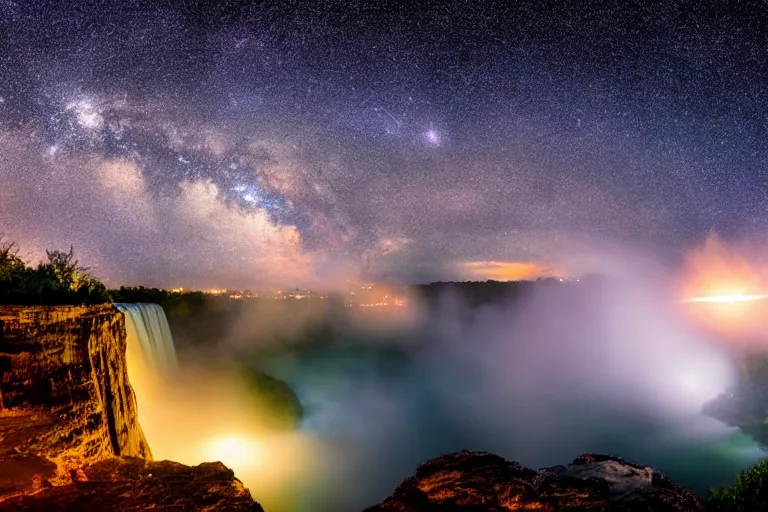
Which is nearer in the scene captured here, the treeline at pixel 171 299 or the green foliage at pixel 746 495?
the green foliage at pixel 746 495

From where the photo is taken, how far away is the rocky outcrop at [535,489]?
746cm

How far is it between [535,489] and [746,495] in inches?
150

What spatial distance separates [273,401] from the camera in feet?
115

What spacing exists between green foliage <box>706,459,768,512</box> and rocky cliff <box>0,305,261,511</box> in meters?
9.29

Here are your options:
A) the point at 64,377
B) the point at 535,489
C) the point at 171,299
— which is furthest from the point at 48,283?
the point at 171,299

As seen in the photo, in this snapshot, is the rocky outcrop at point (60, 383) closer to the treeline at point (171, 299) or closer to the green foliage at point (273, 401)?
the green foliage at point (273, 401)

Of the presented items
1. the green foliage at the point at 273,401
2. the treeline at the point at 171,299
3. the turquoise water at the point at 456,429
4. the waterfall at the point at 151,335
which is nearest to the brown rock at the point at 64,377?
the waterfall at the point at 151,335

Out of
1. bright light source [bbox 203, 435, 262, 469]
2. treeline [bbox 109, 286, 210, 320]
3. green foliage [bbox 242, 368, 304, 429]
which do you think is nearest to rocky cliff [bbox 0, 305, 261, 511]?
bright light source [bbox 203, 435, 262, 469]

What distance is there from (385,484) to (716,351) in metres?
44.7

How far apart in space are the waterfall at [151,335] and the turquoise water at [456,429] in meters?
12.2

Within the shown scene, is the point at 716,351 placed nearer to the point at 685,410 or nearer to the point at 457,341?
the point at 685,410

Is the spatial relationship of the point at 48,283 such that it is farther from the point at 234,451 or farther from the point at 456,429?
the point at 456,429

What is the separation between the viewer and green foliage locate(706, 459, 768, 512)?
23.2 ft

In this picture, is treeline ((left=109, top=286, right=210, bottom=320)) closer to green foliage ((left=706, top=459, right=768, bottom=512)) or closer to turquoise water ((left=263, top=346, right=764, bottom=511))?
turquoise water ((left=263, top=346, right=764, bottom=511))
